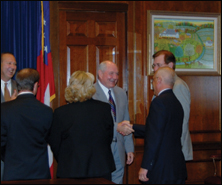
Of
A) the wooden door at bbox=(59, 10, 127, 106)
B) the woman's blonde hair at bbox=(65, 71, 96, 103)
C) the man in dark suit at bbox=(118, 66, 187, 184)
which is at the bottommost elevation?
the man in dark suit at bbox=(118, 66, 187, 184)

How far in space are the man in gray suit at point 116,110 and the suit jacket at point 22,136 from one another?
106 cm

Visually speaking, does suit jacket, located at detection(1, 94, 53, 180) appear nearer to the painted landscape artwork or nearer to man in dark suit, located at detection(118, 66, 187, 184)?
man in dark suit, located at detection(118, 66, 187, 184)

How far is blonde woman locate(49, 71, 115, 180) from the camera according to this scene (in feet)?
8.54

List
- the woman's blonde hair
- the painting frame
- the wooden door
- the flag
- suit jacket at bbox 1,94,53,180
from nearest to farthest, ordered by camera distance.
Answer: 1. suit jacket at bbox 1,94,53,180
2. the woman's blonde hair
3. the flag
4. the wooden door
5. the painting frame

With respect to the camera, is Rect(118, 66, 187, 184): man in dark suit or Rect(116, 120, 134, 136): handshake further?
Rect(116, 120, 134, 136): handshake

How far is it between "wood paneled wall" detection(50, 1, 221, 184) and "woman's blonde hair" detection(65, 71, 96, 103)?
1856mm

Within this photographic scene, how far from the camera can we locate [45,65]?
4.12m

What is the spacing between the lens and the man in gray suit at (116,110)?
11.5ft

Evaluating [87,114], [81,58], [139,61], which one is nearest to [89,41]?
[81,58]

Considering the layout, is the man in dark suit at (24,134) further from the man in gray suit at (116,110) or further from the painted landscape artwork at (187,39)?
the painted landscape artwork at (187,39)

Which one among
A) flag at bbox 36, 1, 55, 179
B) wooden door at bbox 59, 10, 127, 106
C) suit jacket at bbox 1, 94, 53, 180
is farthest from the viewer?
wooden door at bbox 59, 10, 127, 106

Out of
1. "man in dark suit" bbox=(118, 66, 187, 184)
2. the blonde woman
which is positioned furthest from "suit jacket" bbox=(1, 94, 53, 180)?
"man in dark suit" bbox=(118, 66, 187, 184)

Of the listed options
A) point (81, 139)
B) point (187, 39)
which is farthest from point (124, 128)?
point (187, 39)

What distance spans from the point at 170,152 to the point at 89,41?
2452 mm
